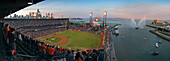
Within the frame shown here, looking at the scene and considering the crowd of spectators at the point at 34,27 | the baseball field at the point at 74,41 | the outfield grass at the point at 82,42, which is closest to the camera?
the outfield grass at the point at 82,42

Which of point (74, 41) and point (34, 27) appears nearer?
point (74, 41)

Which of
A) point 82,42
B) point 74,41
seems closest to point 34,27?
point 74,41

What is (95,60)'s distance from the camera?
8672 mm

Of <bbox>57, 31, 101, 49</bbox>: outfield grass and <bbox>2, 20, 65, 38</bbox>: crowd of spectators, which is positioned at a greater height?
<bbox>2, 20, 65, 38</bbox>: crowd of spectators

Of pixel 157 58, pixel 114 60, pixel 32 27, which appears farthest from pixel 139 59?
pixel 32 27

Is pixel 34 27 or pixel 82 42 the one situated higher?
pixel 34 27

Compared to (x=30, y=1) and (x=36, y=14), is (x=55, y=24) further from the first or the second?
(x=30, y=1)

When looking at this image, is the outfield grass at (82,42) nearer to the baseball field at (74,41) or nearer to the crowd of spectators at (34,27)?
→ the baseball field at (74,41)

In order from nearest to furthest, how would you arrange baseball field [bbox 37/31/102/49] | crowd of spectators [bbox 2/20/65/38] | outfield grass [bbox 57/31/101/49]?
1. outfield grass [bbox 57/31/101/49]
2. baseball field [bbox 37/31/102/49]
3. crowd of spectators [bbox 2/20/65/38]

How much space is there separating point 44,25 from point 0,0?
203ft

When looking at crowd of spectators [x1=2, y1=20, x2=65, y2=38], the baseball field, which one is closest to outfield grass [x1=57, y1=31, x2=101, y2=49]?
the baseball field

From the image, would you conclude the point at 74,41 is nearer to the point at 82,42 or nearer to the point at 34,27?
the point at 82,42

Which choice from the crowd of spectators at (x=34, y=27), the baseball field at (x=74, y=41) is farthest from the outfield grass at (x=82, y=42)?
the crowd of spectators at (x=34, y=27)

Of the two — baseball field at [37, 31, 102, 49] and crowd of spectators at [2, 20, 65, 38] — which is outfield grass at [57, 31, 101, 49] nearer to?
baseball field at [37, 31, 102, 49]
